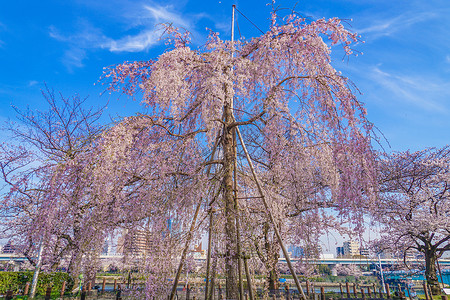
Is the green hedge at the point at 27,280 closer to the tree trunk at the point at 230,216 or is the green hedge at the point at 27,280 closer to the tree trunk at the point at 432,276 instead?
the tree trunk at the point at 230,216

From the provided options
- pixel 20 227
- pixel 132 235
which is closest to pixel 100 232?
pixel 132 235

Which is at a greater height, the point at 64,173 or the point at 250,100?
the point at 250,100

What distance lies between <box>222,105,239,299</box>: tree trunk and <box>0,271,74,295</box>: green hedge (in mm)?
10256

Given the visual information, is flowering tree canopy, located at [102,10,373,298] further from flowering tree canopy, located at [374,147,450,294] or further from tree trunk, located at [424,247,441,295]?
tree trunk, located at [424,247,441,295]

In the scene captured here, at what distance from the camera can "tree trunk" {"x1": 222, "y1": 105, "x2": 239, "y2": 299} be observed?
5102 mm

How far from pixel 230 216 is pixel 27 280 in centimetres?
1288

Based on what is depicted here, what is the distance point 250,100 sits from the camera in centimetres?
621

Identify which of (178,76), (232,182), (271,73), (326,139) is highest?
(271,73)

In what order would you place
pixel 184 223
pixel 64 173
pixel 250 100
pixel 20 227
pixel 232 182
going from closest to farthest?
pixel 64 173 → pixel 184 223 → pixel 232 182 → pixel 250 100 → pixel 20 227

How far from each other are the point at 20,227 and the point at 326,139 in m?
13.0

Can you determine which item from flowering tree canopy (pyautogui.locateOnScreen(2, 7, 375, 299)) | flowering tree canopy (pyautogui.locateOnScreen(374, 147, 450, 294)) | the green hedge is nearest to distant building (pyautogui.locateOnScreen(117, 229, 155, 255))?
flowering tree canopy (pyautogui.locateOnScreen(2, 7, 375, 299))

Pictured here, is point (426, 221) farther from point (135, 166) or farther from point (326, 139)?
point (135, 166)

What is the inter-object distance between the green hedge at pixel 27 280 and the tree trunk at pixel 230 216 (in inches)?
404

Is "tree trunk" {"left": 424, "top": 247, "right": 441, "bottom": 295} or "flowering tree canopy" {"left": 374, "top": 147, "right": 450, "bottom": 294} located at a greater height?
"flowering tree canopy" {"left": 374, "top": 147, "right": 450, "bottom": 294}
